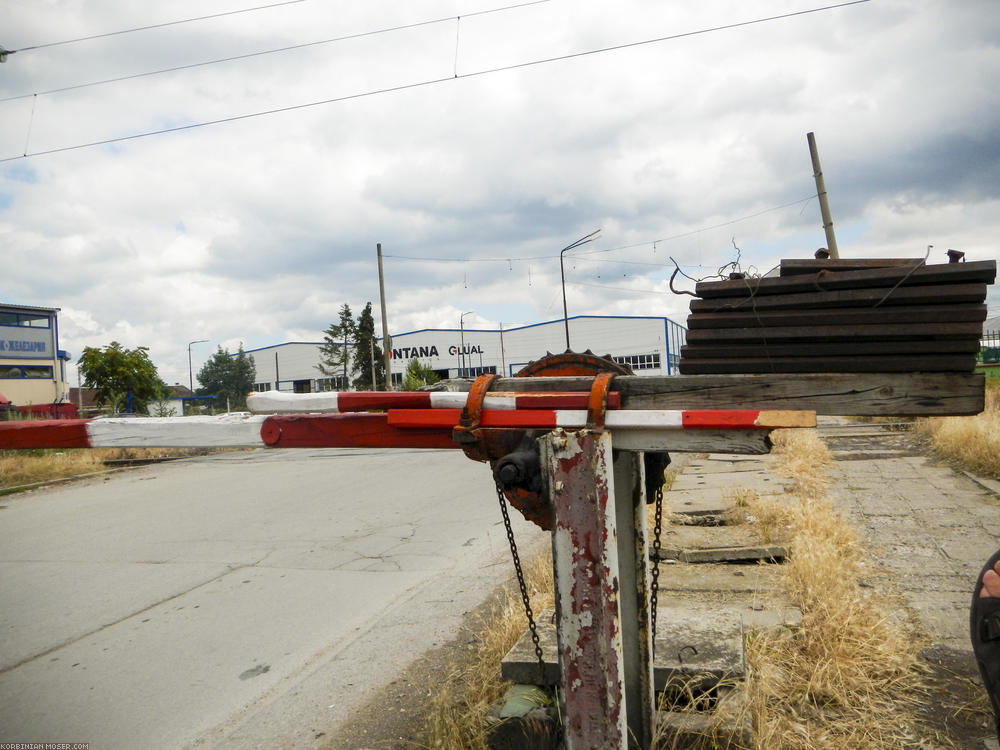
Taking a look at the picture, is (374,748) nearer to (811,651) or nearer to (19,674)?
(811,651)

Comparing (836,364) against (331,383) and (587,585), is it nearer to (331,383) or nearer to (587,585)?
(587,585)

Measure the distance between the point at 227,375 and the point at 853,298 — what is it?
9065 cm

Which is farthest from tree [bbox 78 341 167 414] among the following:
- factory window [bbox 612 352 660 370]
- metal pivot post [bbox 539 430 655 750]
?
factory window [bbox 612 352 660 370]

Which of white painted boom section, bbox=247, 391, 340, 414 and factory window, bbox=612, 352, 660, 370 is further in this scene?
factory window, bbox=612, 352, 660, 370

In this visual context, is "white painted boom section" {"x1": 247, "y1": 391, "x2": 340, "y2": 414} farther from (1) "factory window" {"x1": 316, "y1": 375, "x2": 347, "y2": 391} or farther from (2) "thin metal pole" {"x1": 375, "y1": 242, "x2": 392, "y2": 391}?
Result: (1) "factory window" {"x1": 316, "y1": 375, "x2": 347, "y2": 391}

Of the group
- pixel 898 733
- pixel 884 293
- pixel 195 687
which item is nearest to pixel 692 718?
pixel 898 733

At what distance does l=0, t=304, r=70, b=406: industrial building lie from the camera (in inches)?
1644

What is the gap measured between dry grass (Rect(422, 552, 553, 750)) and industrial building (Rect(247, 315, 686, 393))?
51.8m

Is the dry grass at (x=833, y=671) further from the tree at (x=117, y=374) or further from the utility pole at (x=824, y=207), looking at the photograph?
the tree at (x=117, y=374)

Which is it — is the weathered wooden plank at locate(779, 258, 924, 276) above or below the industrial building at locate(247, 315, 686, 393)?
below

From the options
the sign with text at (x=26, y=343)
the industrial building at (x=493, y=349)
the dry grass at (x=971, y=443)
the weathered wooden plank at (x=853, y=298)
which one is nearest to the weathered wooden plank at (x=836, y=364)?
the weathered wooden plank at (x=853, y=298)

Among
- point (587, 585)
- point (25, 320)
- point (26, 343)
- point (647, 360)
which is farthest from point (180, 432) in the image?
point (647, 360)

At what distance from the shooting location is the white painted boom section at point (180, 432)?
274 cm

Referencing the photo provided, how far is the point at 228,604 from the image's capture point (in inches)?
223
